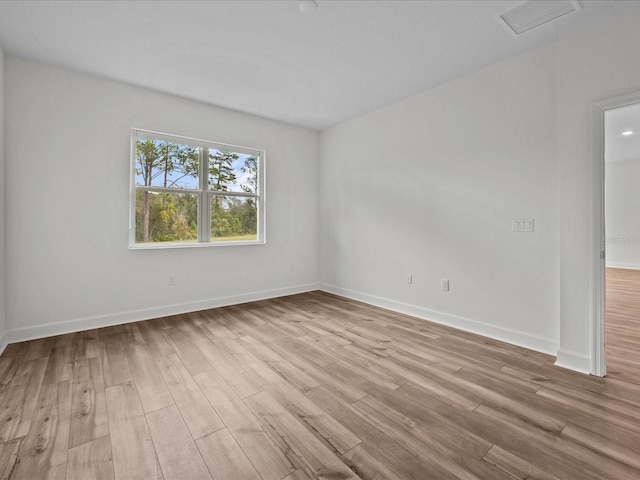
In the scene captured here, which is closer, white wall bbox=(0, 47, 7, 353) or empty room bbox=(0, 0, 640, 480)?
empty room bbox=(0, 0, 640, 480)

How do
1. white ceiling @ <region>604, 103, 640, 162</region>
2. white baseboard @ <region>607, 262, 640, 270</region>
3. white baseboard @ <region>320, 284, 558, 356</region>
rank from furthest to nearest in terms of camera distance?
white baseboard @ <region>607, 262, 640, 270</region>
white ceiling @ <region>604, 103, 640, 162</region>
white baseboard @ <region>320, 284, 558, 356</region>

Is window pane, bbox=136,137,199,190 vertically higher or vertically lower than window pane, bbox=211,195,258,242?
higher

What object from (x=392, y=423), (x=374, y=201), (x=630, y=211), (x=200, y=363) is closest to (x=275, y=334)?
(x=200, y=363)

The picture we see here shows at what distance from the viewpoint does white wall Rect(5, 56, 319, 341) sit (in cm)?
297

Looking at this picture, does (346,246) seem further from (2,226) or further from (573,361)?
(2,226)

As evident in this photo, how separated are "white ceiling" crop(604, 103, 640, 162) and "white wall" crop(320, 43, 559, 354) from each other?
157cm

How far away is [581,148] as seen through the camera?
2.39 meters

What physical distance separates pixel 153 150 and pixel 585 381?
4.79 metres

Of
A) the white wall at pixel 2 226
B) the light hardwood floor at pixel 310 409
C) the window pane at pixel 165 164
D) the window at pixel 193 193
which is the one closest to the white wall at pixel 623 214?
the light hardwood floor at pixel 310 409

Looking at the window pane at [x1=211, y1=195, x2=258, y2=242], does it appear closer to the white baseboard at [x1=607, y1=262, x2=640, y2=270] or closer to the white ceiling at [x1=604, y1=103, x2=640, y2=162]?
the white ceiling at [x1=604, y1=103, x2=640, y2=162]

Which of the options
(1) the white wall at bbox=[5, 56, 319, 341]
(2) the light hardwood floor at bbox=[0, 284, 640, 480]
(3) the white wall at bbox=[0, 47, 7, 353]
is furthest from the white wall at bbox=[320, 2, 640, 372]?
(3) the white wall at bbox=[0, 47, 7, 353]

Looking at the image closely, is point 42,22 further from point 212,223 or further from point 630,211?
point 630,211

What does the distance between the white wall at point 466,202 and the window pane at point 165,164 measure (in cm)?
227

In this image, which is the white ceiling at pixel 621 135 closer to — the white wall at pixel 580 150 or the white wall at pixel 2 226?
the white wall at pixel 580 150
